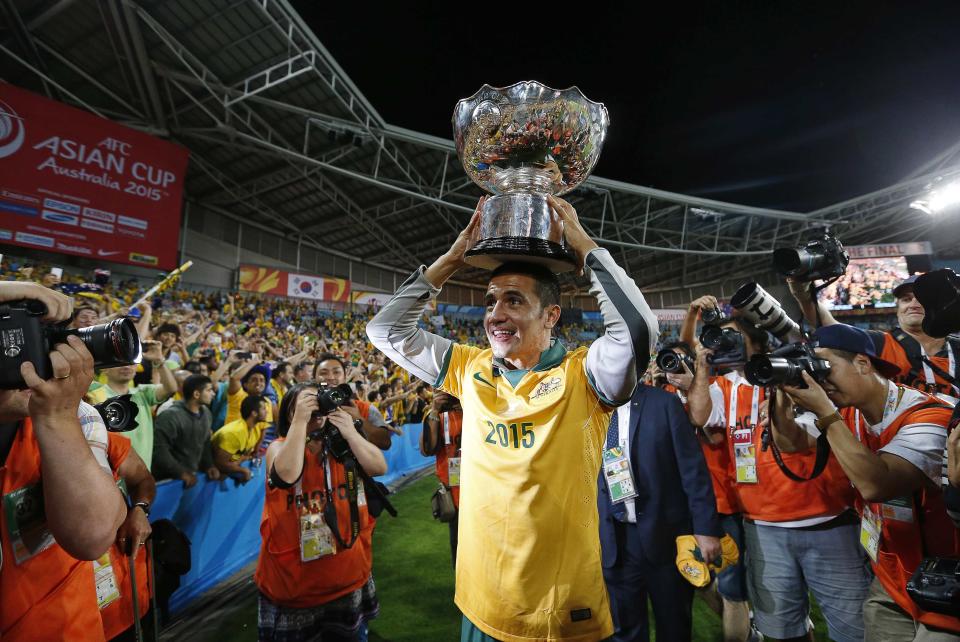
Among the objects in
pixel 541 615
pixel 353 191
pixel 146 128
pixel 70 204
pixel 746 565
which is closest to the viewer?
pixel 541 615

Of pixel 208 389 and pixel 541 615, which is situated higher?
pixel 208 389

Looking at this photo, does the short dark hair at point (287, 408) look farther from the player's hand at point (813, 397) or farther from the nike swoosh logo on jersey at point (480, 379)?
the player's hand at point (813, 397)

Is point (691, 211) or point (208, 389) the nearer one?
point (208, 389)

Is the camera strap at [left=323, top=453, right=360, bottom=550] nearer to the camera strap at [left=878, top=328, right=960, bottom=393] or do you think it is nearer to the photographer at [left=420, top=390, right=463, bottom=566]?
the photographer at [left=420, top=390, right=463, bottom=566]

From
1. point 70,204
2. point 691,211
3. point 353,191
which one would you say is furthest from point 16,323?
point 691,211

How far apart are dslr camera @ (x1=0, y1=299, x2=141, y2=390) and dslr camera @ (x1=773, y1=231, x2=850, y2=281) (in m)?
2.67

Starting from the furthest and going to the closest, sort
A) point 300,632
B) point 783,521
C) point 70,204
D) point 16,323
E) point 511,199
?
point 70,204 → point 783,521 → point 300,632 → point 511,199 → point 16,323

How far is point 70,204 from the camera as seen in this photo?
497 inches

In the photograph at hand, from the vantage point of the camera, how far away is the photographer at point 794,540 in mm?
2455

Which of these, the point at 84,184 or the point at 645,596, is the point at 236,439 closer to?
the point at 645,596

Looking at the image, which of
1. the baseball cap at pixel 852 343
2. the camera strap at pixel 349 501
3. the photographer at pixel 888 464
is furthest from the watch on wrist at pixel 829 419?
the camera strap at pixel 349 501

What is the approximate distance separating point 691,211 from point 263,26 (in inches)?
695

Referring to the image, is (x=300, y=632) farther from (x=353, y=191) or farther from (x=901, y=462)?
(x=353, y=191)

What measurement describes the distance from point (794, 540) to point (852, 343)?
1393 mm
